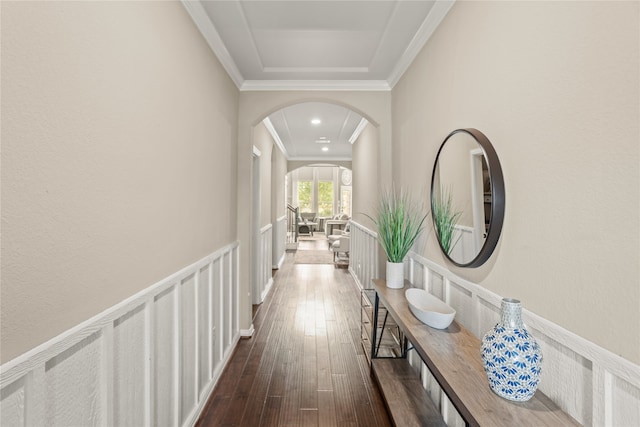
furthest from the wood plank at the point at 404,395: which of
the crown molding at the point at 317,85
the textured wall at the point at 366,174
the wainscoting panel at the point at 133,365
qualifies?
the crown molding at the point at 317,85

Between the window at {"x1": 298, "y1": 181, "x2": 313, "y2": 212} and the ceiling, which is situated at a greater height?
the ceiling

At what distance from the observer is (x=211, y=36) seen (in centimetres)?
209

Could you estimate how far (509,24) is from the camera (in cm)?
124

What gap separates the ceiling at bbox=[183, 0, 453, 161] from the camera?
73.3 inches

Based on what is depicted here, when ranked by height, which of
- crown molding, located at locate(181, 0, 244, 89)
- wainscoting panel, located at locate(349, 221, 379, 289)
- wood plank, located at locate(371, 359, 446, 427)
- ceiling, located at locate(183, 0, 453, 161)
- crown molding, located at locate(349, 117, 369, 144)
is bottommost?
wood plank, located at locate(371, 359, 446, 427)

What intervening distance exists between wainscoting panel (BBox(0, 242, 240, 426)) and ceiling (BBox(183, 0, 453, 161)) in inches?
60.6

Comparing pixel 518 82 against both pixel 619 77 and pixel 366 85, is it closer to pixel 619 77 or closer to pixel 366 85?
pixel 619 77

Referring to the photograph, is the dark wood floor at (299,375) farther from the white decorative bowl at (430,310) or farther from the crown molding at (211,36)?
the crown molding at (211,36)

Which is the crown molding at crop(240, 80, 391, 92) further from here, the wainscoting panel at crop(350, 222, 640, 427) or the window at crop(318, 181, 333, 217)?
the window at crop(318, 181, 333, 217)

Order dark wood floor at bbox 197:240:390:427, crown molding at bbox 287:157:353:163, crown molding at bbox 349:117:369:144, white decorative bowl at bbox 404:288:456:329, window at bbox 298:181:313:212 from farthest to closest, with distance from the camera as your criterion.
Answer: window at bbox 298:181:313:212 → crown molding at bbox 287:157:353:163 → crown molding at bbox 349:117:369:144 → dark wood floor at bbox 197:240:390:427 → white decorative bowl at bbox 404:288:456:329

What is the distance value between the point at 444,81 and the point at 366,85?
127cm

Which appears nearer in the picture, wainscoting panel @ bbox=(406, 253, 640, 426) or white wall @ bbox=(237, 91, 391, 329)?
wainscoting panel @ bbox=(406, 253, 640, 426)

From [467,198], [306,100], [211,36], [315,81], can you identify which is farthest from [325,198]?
[467,198]

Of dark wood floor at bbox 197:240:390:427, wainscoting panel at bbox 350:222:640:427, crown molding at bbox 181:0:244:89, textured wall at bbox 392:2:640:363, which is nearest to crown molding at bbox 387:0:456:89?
textured wall at bbox 392:2:640:363
